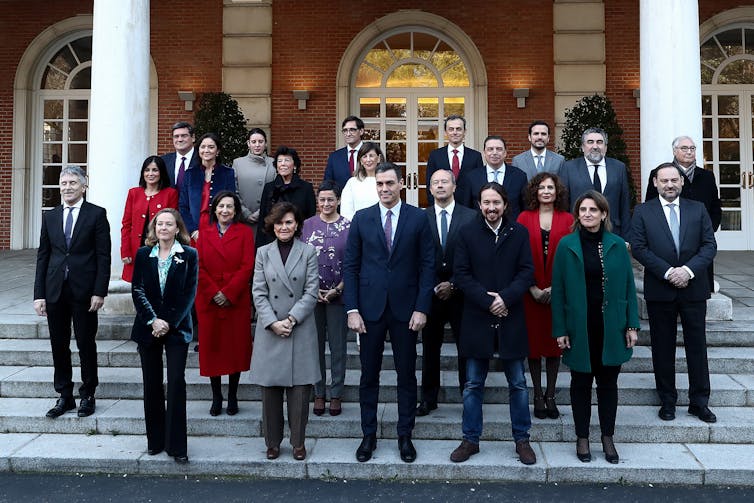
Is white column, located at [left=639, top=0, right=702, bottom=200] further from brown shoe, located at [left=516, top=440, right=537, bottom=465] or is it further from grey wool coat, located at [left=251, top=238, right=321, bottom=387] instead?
grey wool coat, located at [left=251, top=238, right=321, bottom=387]

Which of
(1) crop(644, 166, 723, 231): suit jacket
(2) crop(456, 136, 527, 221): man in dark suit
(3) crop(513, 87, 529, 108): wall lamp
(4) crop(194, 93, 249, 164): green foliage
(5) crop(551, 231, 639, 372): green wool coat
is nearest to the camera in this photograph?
(5) crop(551, 231, 639, 372): green wool coat

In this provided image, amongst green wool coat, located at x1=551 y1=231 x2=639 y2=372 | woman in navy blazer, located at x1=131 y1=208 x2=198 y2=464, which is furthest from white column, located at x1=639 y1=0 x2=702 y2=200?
woman in navy blazer, located at x1=131 y1=208 x2=198 y2=464

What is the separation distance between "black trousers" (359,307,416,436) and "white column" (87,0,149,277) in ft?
12.6

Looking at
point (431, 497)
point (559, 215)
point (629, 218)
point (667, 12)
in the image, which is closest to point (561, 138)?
point (667, 12)

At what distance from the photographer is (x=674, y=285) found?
4637mm

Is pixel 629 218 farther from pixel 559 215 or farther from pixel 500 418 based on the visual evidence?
pixel 500 418

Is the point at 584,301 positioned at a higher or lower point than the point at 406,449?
higher

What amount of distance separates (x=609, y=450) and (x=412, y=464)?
1.25m

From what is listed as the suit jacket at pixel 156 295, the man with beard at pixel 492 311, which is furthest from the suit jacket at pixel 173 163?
the man with beard at pixel 492 311

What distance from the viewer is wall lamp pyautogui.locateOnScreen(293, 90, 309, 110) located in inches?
471

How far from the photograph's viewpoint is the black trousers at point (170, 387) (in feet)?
13.7

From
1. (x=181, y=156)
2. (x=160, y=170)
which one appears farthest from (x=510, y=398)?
(x=181, y=156)

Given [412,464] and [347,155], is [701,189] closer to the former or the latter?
[347,155]

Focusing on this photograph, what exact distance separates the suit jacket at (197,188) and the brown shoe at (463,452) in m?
2.80
